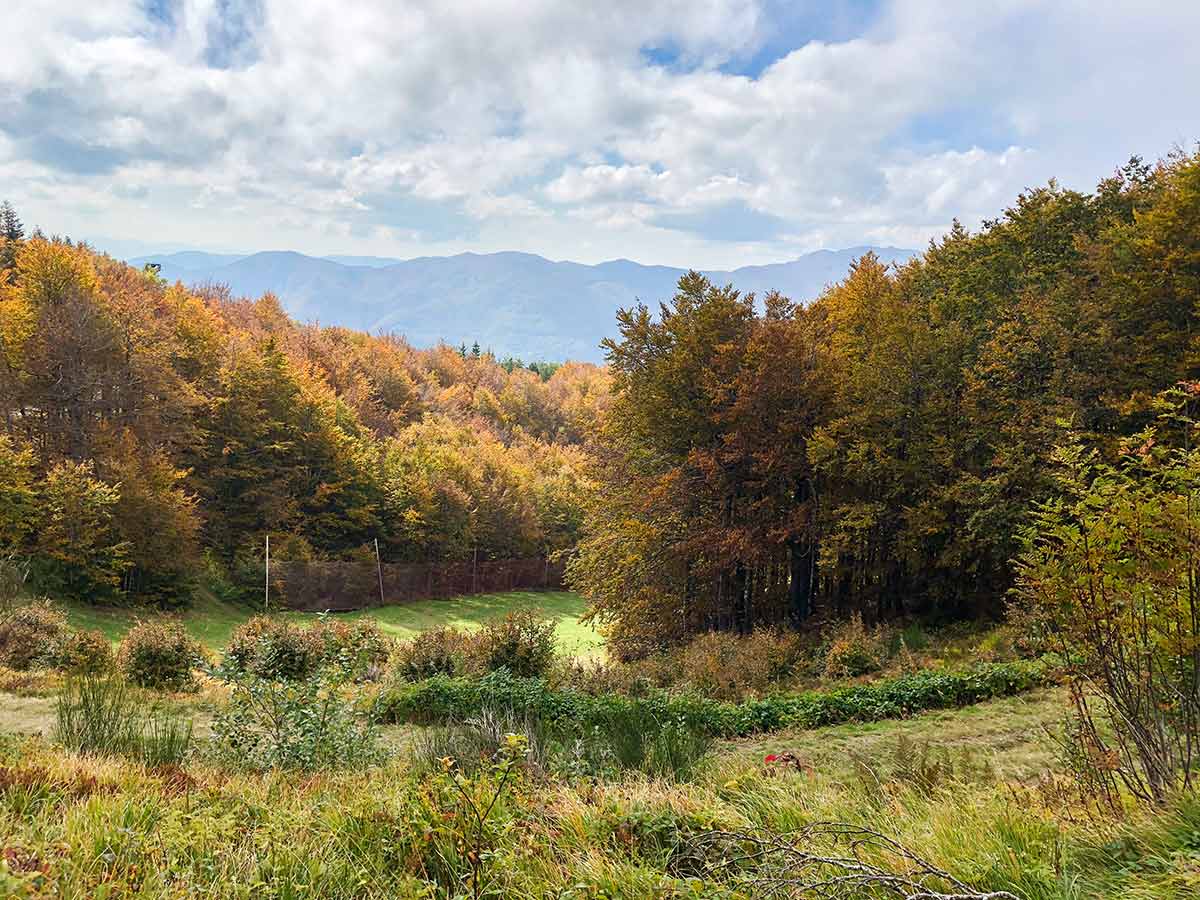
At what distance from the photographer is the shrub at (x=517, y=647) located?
13.1 m

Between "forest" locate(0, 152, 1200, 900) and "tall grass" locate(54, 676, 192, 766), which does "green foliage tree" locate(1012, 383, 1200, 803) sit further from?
"tall grass" locate(54, 676, 192, 766)

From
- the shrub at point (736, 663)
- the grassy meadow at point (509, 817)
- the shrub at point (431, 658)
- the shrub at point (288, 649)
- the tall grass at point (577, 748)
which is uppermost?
the grassy meadow at point (509, 817)

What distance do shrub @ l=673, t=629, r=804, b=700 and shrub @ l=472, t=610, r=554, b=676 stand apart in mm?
2762

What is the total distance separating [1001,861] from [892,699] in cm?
829

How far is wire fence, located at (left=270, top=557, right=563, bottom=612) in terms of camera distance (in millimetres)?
31094

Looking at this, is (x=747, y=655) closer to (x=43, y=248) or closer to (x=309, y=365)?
(x=43, y=248)

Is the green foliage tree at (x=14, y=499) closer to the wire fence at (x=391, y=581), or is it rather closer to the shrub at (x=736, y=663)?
the wire fence at (x=391, y=581)

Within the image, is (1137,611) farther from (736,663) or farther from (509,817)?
(736,663)

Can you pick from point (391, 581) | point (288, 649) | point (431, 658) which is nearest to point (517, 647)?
point (431, 658)

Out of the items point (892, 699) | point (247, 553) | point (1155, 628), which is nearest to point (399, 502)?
point (247, 553)

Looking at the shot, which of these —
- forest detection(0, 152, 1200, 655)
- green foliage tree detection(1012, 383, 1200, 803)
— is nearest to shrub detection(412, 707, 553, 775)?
green foliage tree detection(1012, 383, 1200, 803)

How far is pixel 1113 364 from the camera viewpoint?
15680 mm

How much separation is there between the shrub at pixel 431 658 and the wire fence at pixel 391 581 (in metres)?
16.4

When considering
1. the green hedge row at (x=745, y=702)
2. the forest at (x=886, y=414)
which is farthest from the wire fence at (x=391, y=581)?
the green hedge row at (x=745, y=702)
